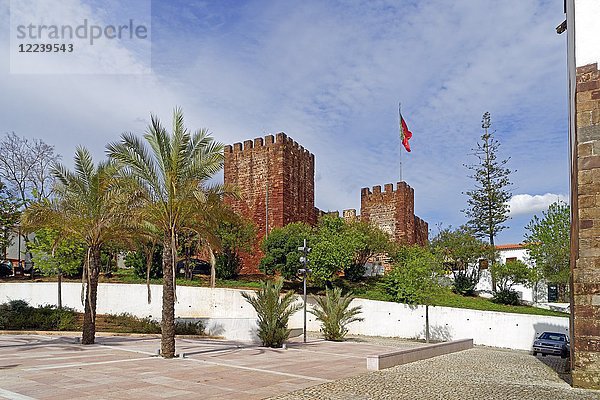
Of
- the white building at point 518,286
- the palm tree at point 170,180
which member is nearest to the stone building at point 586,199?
the palm tree at point 170,180

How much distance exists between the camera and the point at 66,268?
24125 mm

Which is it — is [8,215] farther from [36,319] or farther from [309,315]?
[309,315]

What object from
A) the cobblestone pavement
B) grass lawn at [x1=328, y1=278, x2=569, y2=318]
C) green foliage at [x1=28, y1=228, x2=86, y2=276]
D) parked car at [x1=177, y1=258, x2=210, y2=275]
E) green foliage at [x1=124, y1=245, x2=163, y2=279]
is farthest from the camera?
parked car at [x1=177, y1=258, x2=210, y2=275]

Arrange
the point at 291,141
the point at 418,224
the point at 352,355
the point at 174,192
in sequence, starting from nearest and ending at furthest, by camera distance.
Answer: the point at 174,192
the point at 352,355
the point at 291,141
the point at 418,224

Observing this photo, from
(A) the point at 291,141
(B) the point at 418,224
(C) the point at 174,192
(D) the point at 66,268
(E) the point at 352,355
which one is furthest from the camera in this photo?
(B) the point at 418,224

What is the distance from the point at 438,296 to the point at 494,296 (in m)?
9.39

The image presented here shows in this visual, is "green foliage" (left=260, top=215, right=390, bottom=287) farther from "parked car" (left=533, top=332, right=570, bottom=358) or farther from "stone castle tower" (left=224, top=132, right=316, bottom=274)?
"parked car" (left=533, top=332, right=570, bottom=358)

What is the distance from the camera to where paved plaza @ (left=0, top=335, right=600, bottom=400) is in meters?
9.20

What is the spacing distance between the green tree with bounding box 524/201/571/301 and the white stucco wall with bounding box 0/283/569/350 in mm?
6056

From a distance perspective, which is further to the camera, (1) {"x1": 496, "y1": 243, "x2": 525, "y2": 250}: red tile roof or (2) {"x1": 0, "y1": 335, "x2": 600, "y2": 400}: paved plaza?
(1) {"x1": 496, "y1": 243, "x2": 525, "y2": 250}: red tile roof

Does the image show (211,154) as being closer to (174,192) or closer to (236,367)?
(174,192)

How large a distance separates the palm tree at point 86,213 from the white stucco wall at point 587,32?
12.7 meters

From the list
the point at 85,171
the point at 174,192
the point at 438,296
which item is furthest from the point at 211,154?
the point at 438,296

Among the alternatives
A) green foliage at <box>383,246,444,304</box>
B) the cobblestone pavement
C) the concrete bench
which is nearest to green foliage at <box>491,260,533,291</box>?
green foliage at <box>383,246,444,304</box>
